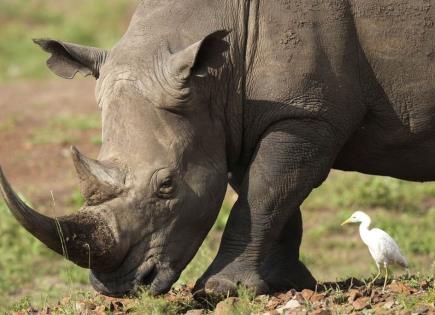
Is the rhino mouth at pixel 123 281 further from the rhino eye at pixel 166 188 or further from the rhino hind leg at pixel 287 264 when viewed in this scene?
the rhino hind leg at pixel 287 264

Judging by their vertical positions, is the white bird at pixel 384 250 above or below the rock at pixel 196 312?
above

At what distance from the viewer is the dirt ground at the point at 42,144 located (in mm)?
13664

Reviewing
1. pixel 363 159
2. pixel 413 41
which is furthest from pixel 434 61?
pixel 363 159

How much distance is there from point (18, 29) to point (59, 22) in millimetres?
837

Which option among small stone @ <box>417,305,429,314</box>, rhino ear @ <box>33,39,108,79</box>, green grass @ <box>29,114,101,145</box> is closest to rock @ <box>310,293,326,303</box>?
small stone @ <box>417,305,429,314</box>

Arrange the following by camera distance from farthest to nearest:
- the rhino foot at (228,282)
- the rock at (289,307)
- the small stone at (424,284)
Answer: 1. the rhino foot at (228,282)
2. the small stone at (424,284)
3. the rock at (289,307)

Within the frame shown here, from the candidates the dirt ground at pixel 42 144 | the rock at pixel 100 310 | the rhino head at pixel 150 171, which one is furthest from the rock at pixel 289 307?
the dirt ground at pixel 42 144

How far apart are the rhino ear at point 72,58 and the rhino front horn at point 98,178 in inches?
27.1

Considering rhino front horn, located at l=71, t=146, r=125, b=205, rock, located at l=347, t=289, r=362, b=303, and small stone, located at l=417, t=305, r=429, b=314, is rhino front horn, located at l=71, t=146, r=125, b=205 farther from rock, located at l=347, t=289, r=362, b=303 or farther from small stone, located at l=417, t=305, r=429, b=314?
small stone, located at l=417, t=305, r=429, b=314

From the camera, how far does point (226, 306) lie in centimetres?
672

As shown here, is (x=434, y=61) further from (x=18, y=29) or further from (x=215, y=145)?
(x=18, y=29)

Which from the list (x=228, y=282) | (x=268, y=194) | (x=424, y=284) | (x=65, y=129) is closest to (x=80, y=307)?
(x=228, y=282)

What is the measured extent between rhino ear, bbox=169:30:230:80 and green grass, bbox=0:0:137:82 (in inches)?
565

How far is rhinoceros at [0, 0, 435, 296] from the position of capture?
6.86 m
